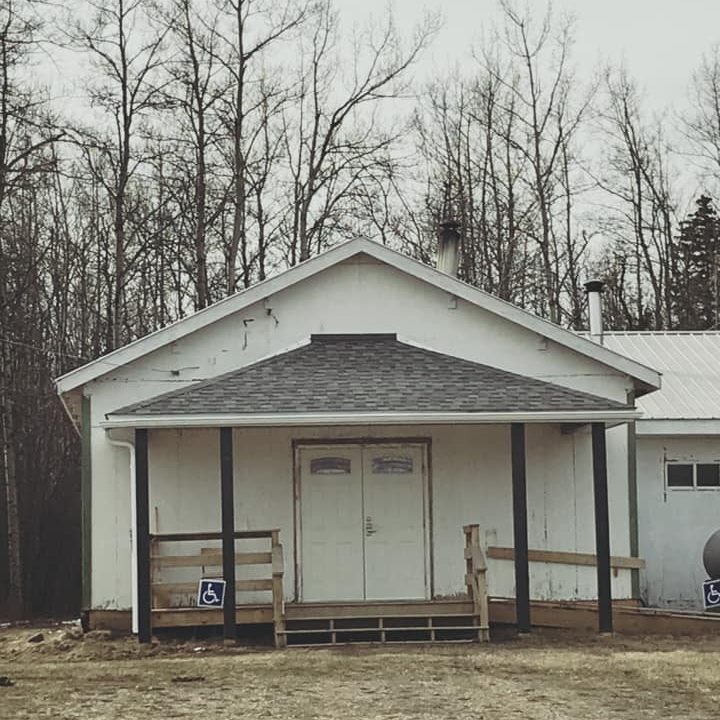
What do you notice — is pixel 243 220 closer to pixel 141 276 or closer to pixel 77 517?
pixel 141 276

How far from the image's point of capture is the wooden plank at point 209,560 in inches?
595

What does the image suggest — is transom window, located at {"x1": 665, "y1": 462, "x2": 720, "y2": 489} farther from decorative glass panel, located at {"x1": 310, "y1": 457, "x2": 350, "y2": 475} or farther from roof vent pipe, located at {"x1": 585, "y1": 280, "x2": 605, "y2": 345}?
decorative glass panel, located at {"x1": 310, "y1": 457, "x2": 350, "y2": 475}

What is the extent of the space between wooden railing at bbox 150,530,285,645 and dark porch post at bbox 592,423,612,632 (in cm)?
343

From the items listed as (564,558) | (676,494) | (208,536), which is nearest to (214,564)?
(208,536)

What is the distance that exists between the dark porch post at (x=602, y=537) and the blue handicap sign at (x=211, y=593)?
4069 millimetres

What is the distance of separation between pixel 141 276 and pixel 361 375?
17614 millimetres

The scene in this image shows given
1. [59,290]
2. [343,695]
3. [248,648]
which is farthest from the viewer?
[59,290]

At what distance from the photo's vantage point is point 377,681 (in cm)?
1157

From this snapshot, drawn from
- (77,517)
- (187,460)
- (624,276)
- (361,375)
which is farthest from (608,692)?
(624,276)

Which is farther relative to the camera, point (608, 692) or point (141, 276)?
point (141, 276)

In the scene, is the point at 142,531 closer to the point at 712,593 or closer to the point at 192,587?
the point at 192,587

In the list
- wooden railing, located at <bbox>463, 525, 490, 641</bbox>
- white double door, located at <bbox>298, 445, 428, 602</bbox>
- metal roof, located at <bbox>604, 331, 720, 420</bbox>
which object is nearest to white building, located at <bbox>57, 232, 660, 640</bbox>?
white double door, located at <bbox>298, 445, 428, 602</bbox>

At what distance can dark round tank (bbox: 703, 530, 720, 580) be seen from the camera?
1608cm

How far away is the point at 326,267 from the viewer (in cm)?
1719
